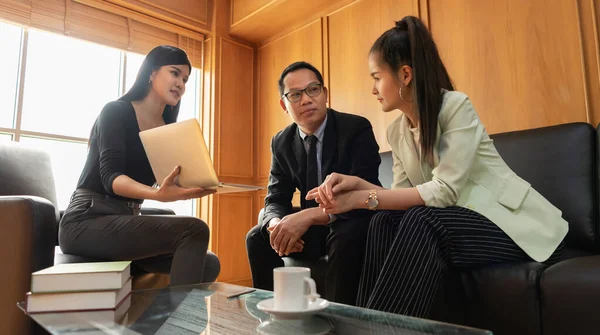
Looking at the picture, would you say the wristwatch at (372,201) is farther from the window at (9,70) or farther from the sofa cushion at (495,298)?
the window at (9,70)

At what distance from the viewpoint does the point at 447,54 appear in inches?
88.5

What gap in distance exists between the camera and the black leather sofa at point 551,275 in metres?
0.81

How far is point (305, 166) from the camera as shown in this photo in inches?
57.8

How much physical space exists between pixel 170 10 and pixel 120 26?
40cm

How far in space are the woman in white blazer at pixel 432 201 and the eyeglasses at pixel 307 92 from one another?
31cm

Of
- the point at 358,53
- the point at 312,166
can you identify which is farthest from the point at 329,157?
the point at 358,53

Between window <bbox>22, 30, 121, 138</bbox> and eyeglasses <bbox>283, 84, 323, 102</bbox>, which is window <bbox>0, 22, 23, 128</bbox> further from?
eyeglasses <bbox>283, 84, 323, 102</bbox>

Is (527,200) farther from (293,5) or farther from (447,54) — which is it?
(293,5)

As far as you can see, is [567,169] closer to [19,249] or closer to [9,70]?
[19,249]

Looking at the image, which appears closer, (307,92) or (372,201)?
(372,201)

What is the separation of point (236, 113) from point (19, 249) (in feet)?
7.79

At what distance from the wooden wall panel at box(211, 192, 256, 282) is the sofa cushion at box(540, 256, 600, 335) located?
8.38 ft

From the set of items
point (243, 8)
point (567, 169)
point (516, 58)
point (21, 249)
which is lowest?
point (21, 249)

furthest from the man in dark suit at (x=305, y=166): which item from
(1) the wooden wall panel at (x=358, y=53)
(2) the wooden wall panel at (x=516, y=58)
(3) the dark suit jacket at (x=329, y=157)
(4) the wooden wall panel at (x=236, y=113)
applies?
(4) the wooden wall panel at (x=236, y=113)
